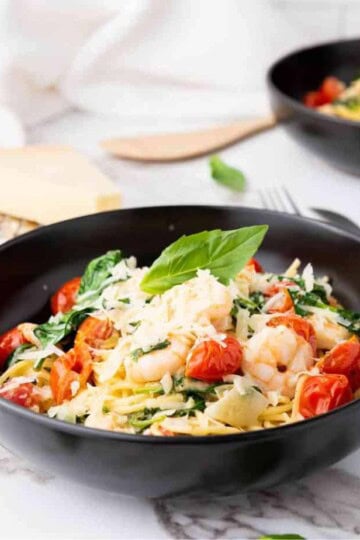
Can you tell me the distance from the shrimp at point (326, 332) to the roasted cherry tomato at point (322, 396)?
9.4 inches

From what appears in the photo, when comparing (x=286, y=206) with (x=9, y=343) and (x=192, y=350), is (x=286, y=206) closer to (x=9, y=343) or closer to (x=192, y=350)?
(x=9, y=343)

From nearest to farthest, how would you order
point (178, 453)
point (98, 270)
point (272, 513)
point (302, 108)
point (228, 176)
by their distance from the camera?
point (178, 453), point (272, 513), point (98, 270), point (302, 108), point (228, 176)

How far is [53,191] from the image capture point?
12.0 feet

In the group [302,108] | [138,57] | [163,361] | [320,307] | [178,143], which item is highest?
[163,361]

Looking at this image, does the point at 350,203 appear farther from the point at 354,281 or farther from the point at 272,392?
the point at 272,392

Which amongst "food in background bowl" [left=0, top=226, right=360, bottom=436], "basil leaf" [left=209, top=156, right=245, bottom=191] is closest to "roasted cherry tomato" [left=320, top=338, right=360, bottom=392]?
"food in background bowl" [left=0, top=226, right=360, bottom=436]

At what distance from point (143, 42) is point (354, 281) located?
2.54 m

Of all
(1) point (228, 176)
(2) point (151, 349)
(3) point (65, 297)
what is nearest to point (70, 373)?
(2) point (151, 349)

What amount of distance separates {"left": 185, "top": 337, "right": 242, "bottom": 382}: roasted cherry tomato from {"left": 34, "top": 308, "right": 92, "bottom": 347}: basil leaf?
1.45 ft

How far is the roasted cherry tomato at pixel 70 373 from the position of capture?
7.91 ft

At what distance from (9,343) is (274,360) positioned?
74 centimetres

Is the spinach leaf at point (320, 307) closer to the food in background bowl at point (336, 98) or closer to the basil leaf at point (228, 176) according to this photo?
the basil leaf at point (228, 176)

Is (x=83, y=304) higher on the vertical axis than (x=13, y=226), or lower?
higher

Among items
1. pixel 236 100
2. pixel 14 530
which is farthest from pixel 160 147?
pixel 14 530
